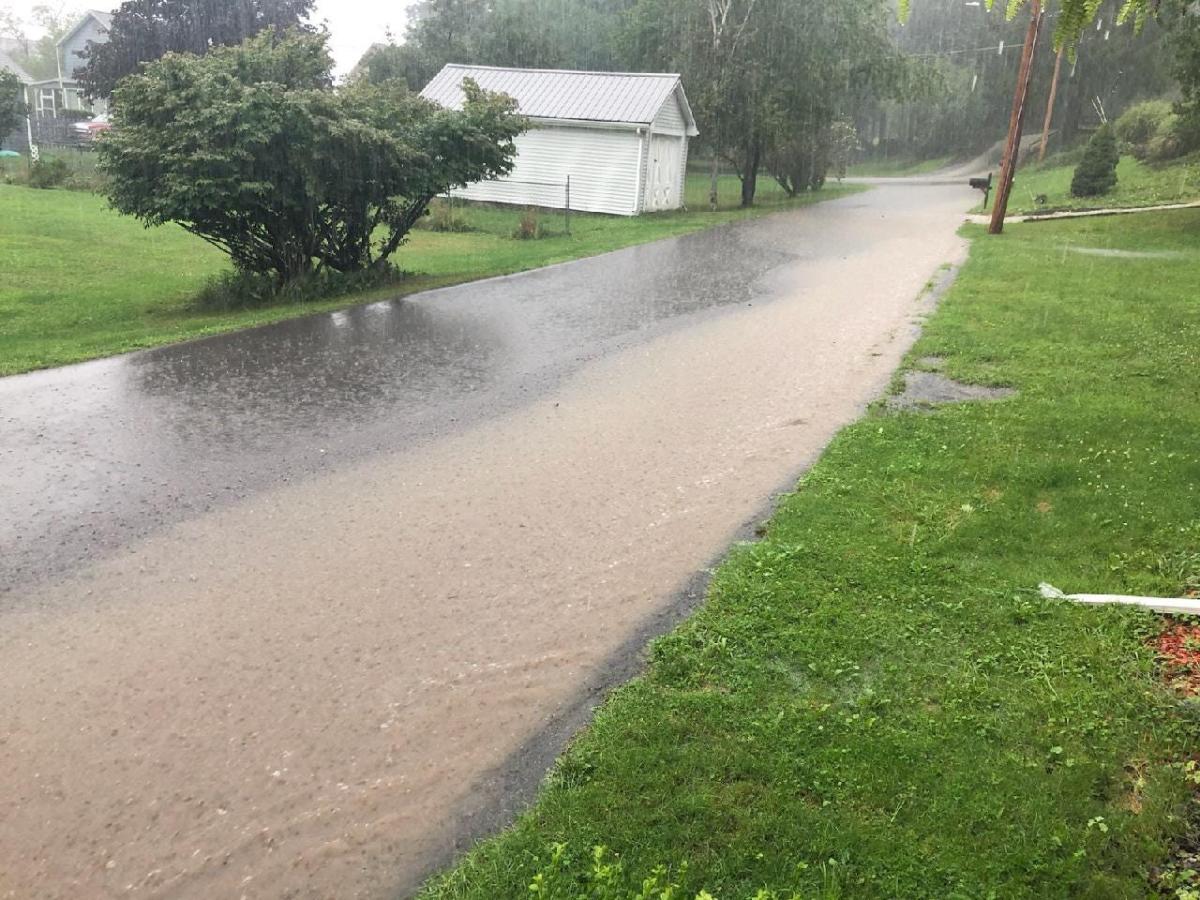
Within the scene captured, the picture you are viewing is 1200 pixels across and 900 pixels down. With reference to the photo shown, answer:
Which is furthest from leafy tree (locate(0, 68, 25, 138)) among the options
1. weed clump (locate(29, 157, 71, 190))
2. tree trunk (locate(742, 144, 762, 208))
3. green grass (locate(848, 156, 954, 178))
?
green grass (locate(848, 156, 954, 178))

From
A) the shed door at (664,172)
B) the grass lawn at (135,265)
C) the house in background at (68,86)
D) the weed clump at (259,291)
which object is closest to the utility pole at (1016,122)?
the grass lawn at (135,265)

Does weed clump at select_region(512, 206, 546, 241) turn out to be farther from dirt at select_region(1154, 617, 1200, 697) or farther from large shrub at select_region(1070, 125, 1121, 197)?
large shrub at select_region(1070, 125, 1121, 197)

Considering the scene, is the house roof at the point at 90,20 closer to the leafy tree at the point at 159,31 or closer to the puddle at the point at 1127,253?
the leafy tree at the point at 159,31

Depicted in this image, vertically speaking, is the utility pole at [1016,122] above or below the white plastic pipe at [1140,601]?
above

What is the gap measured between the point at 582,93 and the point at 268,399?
2287 cm

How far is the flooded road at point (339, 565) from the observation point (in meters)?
3.27

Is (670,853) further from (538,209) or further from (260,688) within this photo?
(538,209)

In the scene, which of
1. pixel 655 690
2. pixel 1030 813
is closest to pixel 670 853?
pixel 655 690

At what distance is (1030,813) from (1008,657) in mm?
1035

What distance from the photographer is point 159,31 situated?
41.4 metres

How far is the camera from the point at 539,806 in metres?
3.22

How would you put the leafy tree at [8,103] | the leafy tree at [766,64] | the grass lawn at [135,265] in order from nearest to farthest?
the grass lawn at [135,265] → the leafy tree at [766,64] → the leafy tree at [8,103]

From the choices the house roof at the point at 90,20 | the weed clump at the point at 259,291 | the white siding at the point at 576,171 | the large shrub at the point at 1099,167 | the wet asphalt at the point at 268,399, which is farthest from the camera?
the house roof at the point at 90,20

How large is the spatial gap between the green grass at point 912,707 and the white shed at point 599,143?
21889 mm
